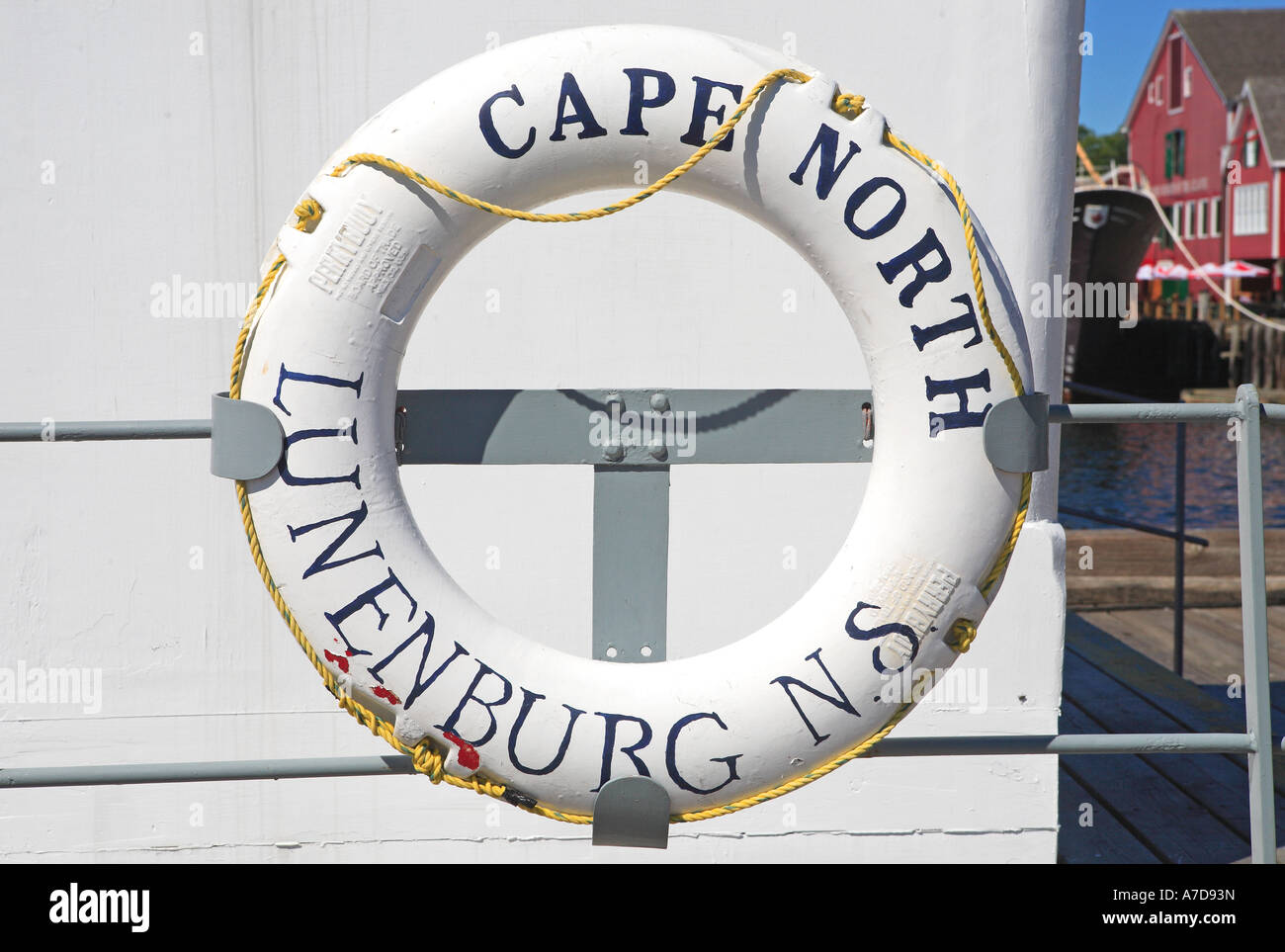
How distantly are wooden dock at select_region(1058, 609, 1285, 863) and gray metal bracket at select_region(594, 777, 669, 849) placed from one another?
54.6 inches

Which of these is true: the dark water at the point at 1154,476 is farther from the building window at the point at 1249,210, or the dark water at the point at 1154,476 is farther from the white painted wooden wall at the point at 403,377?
the building window at the point at 1249,210

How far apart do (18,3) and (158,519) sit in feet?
3.47

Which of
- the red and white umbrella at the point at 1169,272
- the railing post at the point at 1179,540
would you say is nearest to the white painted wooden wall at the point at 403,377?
the railing post at the point at 1179,540

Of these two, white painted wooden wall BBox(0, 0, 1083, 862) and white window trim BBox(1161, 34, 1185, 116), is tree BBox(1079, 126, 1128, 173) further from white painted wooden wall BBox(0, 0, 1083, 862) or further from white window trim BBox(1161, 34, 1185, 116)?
white painted wooden wall BBox(0, 0, 1083, 862)

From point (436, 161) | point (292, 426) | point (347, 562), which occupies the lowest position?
point (347, 562)

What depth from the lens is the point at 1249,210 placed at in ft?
87.1

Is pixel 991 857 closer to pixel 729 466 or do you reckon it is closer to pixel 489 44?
pixel 729 466

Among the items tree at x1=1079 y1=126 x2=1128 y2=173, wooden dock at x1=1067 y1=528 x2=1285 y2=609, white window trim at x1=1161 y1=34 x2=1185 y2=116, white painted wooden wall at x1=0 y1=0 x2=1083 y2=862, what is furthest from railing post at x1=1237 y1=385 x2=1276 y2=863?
tree at x1=1079 y1=126 x2=1128 y2=173

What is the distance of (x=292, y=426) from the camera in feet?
5.56

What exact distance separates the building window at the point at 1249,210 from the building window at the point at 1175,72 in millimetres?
5669

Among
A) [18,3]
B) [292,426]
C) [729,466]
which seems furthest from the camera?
[729,466]

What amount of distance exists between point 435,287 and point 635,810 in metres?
0.83

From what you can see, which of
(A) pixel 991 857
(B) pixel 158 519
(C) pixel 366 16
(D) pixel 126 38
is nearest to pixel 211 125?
(D) pixel 126 38

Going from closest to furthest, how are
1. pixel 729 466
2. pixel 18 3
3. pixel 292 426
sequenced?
pixel 292 426 → pixel 18 3 → pixel 729 466
